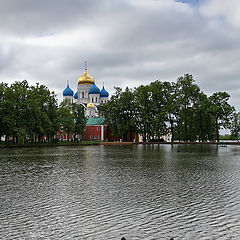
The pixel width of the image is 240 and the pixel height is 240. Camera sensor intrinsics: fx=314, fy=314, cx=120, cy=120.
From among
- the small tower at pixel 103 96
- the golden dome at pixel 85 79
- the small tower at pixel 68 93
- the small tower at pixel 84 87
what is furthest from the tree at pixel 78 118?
the small tower at pixel 68 93

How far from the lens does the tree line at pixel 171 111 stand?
62.4m

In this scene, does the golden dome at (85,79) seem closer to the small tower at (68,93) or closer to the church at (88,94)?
the church at (88,94)

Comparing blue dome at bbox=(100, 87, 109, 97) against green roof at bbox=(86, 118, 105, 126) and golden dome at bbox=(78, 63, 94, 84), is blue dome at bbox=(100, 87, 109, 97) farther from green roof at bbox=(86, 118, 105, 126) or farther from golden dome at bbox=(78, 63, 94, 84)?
green roof at bbox=(86, 118, 105, 126)

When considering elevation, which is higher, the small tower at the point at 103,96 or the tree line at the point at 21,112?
the small tower at the point at 103,96

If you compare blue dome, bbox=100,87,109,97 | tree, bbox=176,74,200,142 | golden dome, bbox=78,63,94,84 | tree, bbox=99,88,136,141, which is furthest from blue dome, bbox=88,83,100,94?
tree, bbox=176,74,200,142

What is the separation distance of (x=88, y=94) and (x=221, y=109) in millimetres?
55641

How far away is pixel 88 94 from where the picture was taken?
10681cm

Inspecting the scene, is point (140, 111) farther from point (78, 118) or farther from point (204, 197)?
point (204, 197)

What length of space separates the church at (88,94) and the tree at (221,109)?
156ft

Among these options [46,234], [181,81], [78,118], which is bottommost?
[46,234]

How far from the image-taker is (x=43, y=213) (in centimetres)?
789

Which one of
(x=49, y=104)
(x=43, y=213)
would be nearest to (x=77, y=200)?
(x=43, y=213)

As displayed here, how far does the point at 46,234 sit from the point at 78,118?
71765 mm

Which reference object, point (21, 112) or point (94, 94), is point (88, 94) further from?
point (21, 112)
